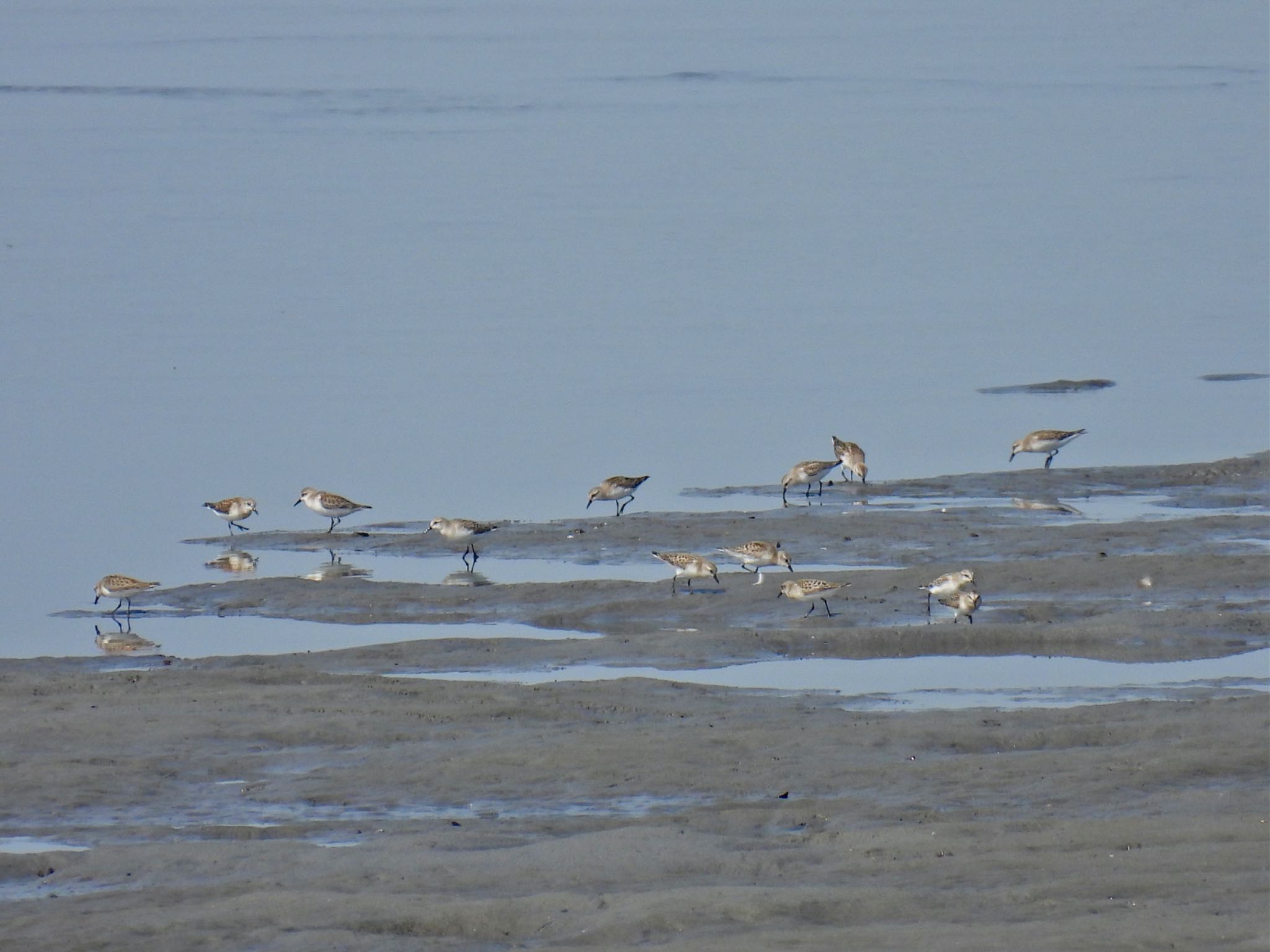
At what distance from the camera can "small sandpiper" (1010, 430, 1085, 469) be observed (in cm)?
1778

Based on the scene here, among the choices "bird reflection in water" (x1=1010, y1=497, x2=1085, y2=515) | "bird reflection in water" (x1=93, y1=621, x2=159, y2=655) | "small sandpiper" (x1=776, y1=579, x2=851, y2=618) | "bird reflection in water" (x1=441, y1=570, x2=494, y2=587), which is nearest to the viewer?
"small sandpiper" (x1=776, y1=579, x2=851, y2=618)

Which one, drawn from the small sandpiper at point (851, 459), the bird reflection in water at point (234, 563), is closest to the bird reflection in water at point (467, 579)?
the bird reflection in water at point (234, 563)

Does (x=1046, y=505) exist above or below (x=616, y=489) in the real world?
below

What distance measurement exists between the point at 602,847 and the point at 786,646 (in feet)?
13.8

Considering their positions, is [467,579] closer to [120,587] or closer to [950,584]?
[120,587]

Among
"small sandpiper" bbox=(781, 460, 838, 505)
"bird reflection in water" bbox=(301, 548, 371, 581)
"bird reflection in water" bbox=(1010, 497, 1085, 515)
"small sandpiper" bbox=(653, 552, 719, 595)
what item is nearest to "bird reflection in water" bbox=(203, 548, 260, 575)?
"bird reflection in water" bbox=(301, 548, 371, 581)

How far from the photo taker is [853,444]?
17469 mm

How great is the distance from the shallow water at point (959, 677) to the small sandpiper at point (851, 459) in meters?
5.37

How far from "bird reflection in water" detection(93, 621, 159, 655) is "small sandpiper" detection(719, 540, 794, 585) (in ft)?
12.1

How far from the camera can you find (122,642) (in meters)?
13.3

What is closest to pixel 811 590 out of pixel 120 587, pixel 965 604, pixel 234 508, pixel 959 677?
pixel 965 604

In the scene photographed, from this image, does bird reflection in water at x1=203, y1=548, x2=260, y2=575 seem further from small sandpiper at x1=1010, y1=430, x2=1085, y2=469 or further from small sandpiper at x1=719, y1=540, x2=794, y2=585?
small sandpiper at x1=1010, y1=430, x2=1085, y2=469

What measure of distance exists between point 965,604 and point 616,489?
15.5 ft

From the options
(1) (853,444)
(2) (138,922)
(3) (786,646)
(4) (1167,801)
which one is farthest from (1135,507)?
(2) (138,922)
